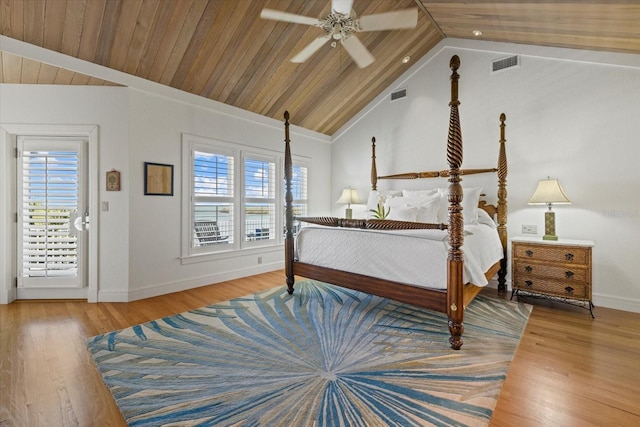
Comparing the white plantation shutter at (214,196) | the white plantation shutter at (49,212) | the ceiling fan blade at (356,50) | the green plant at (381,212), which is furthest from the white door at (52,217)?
the green plant at (381,212)

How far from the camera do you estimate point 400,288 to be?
2686 mm

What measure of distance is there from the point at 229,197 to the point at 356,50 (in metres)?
2.77

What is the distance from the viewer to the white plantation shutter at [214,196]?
4.27 metres

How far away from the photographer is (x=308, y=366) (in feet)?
6.97

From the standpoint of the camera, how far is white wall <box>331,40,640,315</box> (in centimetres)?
331

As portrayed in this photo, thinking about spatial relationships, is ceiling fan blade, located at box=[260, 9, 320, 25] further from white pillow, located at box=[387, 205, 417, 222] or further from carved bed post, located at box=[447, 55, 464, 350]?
white pillow, located at box=[387, 205, 417, 222]

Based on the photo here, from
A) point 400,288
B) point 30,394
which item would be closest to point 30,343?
point 30,394

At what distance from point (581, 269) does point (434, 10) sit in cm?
351

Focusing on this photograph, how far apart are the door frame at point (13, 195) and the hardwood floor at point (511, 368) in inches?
10.8

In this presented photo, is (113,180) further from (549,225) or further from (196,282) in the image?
(549,225)

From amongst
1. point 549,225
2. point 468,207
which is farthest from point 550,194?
point 468,207

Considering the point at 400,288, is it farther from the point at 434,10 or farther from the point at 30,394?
the point at 434,10

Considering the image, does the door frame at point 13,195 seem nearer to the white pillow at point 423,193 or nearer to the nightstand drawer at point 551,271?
the white pillow at point 423,193

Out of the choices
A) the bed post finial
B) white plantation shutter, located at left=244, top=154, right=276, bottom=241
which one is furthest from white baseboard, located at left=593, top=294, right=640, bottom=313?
white plantation shutter, located at left=244, top=154, right=276, bottom=241
